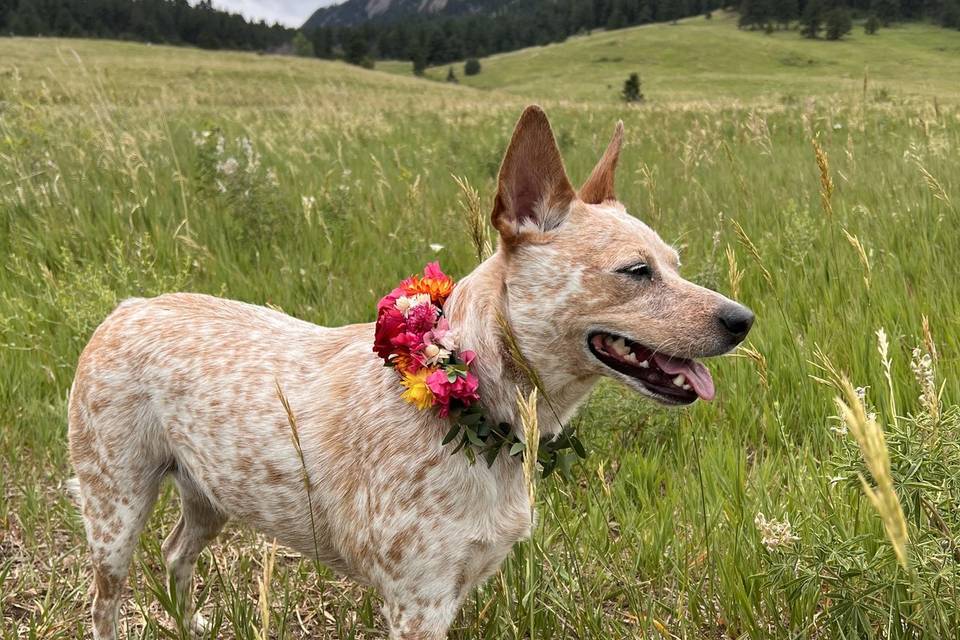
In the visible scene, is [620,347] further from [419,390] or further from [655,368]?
[419,390]

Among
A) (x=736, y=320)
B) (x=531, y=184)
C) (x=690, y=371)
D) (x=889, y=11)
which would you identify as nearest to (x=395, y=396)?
(x=531, y=184)

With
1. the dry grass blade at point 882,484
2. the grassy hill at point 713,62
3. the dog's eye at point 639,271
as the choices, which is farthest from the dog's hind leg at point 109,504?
the grassy hill at point 713,62

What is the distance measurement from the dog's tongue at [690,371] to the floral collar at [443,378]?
40cm

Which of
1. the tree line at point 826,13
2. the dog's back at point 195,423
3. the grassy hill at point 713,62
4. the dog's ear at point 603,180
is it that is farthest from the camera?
the tree line at point 826,13

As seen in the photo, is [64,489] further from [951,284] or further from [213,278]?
[951,284]

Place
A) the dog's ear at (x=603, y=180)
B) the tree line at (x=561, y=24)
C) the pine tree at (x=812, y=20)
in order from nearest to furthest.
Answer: the dog's ear at (x=603, y=180)
the pine tree at (x=812, y=20)
the tree line at (x=561, y=24)

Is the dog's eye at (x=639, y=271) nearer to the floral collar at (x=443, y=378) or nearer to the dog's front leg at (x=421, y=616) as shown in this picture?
the floral collar at (x=443, y=378)

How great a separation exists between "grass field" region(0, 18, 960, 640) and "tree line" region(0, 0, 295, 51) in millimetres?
107433

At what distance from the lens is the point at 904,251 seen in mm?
4723

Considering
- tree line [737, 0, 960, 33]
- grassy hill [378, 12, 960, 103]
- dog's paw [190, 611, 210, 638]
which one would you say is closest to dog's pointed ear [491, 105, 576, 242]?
dog's paw [190, 611, 210, 638]

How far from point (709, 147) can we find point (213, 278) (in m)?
7.07

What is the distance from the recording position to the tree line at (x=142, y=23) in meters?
99.1

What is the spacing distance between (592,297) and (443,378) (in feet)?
1.86

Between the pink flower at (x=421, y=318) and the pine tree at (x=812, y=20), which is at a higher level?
the pink flower at (x=421, y=318)
